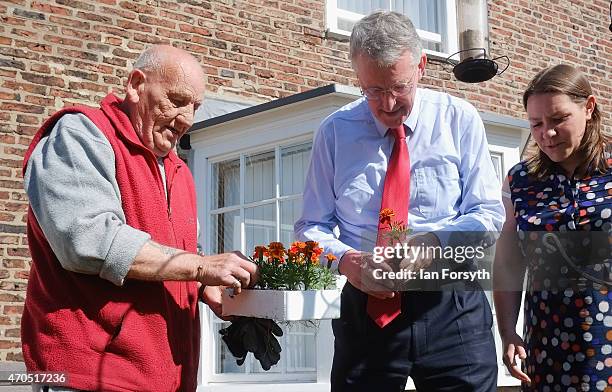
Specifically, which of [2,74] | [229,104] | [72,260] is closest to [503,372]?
[229,104]

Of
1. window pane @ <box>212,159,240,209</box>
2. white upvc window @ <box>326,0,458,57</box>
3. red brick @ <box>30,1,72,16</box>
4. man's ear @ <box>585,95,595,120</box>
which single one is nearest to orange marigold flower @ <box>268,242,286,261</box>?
man's ear @ <box>585,95,595,120</box>

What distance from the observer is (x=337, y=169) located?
8.02ft

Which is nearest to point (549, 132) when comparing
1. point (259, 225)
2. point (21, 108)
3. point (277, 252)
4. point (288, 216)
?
point (277, 252)

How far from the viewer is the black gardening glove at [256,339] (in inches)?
84.7

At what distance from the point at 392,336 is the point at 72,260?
3.02 feet

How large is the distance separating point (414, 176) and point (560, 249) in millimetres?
497

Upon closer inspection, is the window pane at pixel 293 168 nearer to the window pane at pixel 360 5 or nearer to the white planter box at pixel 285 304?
the window pane at pixel 360 5

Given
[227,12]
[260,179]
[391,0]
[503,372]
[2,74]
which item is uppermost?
[391,0]

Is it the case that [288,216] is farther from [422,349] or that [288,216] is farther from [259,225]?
[422,349]

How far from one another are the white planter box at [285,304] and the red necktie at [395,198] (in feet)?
0.48

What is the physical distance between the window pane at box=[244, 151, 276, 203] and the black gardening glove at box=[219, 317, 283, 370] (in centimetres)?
359

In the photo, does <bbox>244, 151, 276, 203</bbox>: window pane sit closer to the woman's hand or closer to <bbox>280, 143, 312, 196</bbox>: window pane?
<bbox>280, 143, 312, 196</bbox>: window pane

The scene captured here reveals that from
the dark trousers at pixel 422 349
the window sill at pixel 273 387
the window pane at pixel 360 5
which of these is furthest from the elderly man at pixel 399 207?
the window pane at pixel 360 5

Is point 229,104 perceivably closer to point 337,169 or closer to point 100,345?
point 337,169
